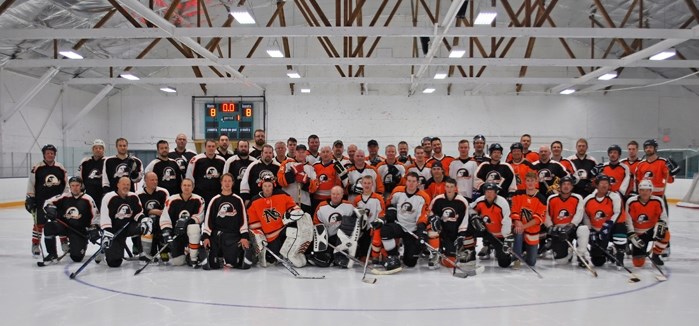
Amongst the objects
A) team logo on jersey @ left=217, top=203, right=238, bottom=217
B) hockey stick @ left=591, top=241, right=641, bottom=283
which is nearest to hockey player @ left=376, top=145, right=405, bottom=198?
team logo on jersey @ left=217, top=203, right=238, bottom=217

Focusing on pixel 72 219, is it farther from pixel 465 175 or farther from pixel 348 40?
pixel 348 40

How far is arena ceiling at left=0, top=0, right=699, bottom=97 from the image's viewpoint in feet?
29.0

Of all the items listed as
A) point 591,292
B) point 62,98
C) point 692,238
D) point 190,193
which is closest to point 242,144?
point 190,193

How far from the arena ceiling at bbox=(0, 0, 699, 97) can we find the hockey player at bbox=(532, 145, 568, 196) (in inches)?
100

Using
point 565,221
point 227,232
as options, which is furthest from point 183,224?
point 565,221

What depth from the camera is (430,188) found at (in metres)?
6.06

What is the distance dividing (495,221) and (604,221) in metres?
1.17

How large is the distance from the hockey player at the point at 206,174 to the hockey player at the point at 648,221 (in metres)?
4.52

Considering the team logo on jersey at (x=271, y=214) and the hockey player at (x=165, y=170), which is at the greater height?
the hockey player at (x=165, y=170)

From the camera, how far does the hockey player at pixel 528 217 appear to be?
5.40m

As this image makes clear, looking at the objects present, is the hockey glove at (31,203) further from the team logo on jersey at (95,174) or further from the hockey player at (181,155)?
the hockey player at (181,155)

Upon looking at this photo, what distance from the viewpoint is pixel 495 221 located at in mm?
5430

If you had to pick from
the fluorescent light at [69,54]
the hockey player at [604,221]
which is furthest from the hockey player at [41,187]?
the hockey player at [604,221]

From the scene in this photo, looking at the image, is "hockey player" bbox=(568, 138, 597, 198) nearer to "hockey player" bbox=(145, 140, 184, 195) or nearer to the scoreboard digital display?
"hockey player" bbox=(145, 140, 184, 195)
